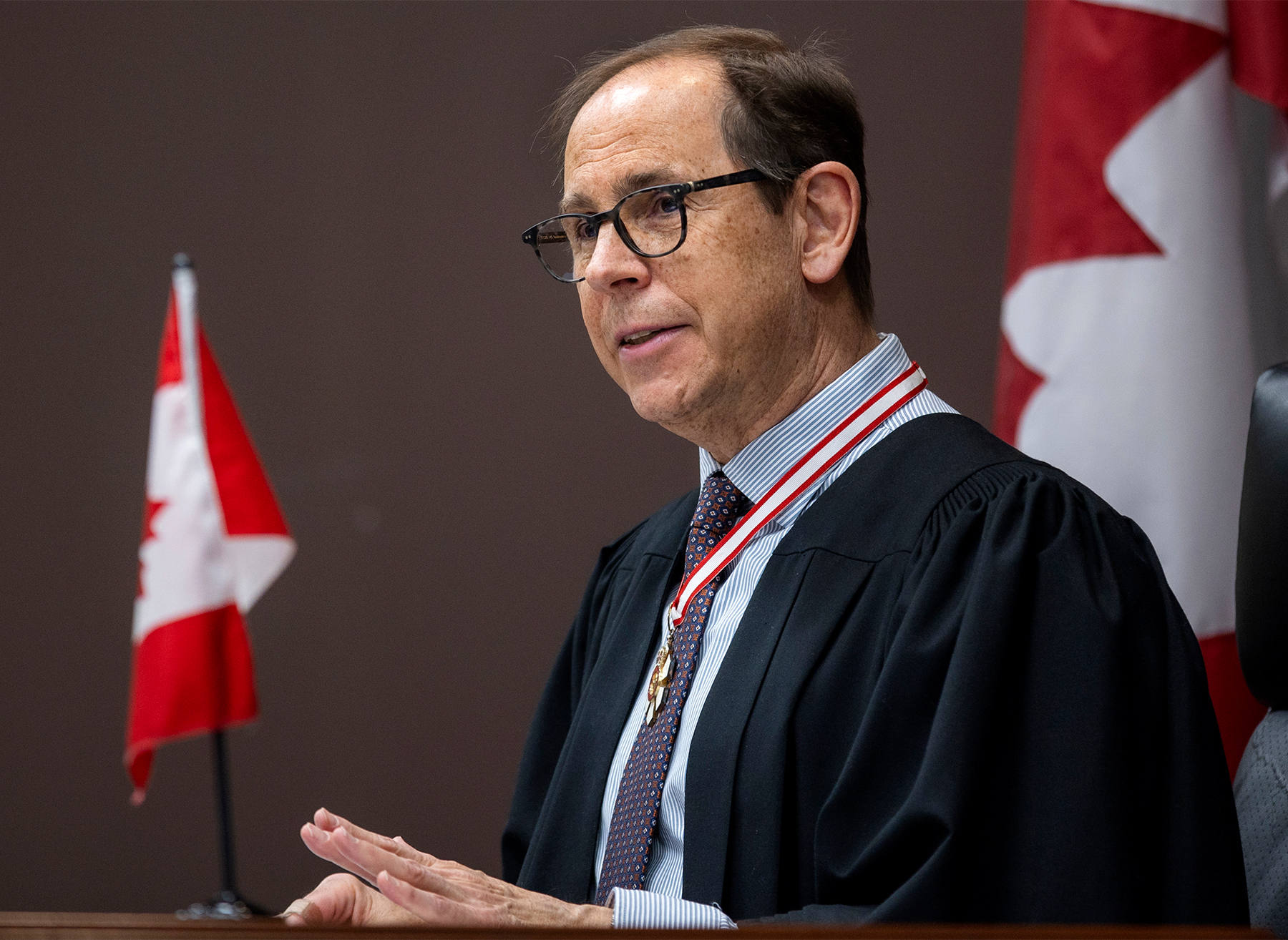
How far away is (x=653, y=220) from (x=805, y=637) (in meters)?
0.51

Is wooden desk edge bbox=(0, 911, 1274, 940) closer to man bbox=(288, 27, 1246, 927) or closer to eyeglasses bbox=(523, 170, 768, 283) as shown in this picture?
man bbox=(288, 27, 1246, 927)

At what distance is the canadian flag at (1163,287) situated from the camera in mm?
1784

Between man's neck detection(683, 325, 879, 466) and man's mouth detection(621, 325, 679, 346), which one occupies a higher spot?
man's mouth detection(621, 325, 679, 346)

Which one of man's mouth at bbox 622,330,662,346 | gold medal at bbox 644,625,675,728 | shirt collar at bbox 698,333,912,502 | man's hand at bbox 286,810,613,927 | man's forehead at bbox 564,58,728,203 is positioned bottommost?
man's hand at bbox 286,810,613,927

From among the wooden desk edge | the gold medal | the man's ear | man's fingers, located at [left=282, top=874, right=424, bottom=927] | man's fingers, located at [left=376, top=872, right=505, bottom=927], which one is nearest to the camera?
the wooden desk edge

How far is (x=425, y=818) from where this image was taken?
2.89 meters

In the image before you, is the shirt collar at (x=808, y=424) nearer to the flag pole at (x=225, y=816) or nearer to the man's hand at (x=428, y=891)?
the man's hand at (x=428, y=891)

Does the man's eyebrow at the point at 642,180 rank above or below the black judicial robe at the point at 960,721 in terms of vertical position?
above

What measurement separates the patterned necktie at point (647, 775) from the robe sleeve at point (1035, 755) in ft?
0.69

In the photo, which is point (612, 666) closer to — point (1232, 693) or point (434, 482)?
point (1232, 693)

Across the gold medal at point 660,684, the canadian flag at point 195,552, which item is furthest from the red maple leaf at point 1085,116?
the canadian flag at point 195,552

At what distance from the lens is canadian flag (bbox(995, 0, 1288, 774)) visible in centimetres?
178

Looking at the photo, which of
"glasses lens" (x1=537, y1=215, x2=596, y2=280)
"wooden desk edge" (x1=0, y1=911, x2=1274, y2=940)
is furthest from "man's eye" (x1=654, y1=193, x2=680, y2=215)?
"wooden desk edge" (x1=0, y1=911, x2=1274, y2=940)

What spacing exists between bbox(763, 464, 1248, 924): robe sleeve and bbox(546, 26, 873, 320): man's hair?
0.48m
